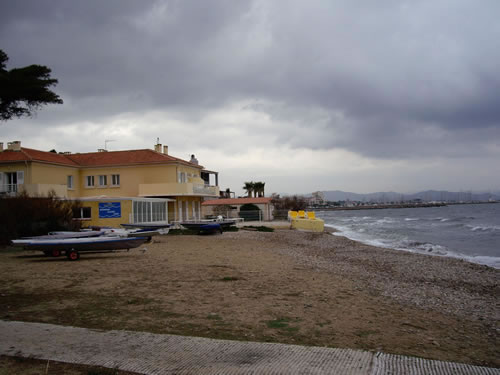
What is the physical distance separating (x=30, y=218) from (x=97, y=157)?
691 inches

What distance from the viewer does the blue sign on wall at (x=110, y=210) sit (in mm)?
28547

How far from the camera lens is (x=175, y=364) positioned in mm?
4691

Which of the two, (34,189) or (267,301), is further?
(34,189)

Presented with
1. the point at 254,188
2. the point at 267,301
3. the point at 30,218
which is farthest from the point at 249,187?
the point at 267,301

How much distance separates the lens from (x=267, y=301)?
857 cm

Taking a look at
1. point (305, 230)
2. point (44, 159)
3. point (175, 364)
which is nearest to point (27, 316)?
point (175, 364)

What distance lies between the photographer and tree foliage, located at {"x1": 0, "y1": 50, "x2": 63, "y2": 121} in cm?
1007

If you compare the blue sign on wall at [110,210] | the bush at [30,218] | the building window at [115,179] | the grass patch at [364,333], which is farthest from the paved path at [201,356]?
the building window at [115,179]

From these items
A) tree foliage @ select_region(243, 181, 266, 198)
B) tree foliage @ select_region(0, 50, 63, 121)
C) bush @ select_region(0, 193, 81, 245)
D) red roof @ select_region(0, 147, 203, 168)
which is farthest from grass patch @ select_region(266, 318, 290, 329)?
tree foliage @ select_region(243, 181, 266, 198)

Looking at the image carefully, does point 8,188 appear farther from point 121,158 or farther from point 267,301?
point 267,301

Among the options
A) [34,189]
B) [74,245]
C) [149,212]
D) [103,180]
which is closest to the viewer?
[74,245]

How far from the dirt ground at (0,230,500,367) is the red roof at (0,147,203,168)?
62.4 ft

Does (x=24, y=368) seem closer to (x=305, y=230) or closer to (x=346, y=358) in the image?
(x=346, y=358)

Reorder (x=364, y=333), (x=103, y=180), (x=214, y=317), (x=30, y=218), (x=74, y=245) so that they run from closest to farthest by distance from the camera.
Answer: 1. (x=364, y=333)
2. (x=214, y=317)
3. (x=74, y=245)
4. (x=30, y=218)
5. (x=103, y=180)
